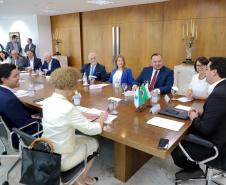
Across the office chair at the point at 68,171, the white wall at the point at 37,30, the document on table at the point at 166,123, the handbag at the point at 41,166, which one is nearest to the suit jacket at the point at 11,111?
the office chair at the point at 68,171

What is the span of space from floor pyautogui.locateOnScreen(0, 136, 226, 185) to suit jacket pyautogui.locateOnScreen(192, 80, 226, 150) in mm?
726

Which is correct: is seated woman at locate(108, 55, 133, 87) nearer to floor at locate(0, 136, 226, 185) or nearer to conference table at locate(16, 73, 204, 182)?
conference table at locate(16, 73, 204, 182)

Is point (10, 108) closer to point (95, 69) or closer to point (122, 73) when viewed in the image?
point (122, 73)

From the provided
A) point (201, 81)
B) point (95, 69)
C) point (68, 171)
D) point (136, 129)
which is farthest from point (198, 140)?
point (95, 69)

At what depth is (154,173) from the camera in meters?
2.38

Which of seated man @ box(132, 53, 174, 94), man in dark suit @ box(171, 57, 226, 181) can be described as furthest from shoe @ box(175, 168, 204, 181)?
seated man @ box(132, 53, 174, 94)

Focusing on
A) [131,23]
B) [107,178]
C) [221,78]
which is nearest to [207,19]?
[131,23]

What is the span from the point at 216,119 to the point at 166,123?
44 centimetres

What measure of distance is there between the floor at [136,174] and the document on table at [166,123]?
29.9 inches

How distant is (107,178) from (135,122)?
819mm

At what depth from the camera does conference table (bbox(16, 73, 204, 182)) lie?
1623 mm

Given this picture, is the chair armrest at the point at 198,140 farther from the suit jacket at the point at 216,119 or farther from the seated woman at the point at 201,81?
the seated woman at the point at 201,81

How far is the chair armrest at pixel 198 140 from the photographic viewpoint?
1743 millimetres

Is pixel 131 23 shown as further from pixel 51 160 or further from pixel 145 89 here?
pixel 51 160
